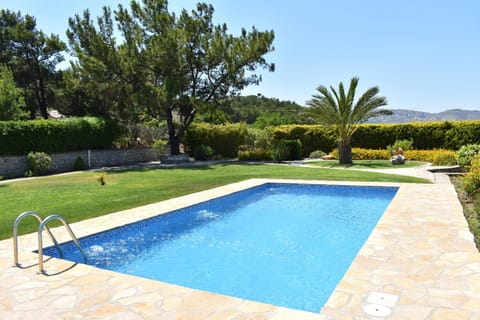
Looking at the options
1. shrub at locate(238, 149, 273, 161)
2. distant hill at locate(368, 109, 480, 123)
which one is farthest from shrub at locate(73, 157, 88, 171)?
distant hill at locate(368, 109, 480, 123)

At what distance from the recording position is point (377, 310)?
149 inches

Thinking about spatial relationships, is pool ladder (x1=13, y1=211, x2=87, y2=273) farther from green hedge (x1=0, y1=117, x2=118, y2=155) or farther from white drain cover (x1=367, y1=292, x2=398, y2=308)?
green hedge (x1=0, y1=117, x2=118, y2=155)

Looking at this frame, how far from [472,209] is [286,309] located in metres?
6.73

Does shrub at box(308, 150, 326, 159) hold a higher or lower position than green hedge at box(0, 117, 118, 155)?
lower

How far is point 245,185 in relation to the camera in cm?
1350

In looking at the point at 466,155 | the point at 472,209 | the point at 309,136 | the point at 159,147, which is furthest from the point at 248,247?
the point at 159,147

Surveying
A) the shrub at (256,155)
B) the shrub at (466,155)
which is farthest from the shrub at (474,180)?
the shrub at (256,155)

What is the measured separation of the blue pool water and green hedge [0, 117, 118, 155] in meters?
13.9

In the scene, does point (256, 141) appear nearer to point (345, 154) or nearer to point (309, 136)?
point (309, 136)

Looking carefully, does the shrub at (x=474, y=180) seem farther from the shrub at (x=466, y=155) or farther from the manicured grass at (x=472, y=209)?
the shrub at (x=466, y=155)

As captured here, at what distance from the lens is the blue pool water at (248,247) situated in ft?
18.6

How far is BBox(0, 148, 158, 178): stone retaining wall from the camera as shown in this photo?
19.1m

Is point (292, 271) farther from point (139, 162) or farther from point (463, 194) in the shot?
point (139, 162)

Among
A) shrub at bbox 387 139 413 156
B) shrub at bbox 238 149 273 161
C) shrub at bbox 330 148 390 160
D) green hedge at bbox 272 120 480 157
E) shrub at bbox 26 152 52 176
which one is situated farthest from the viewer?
shrub at bbox 238 149 273 161
